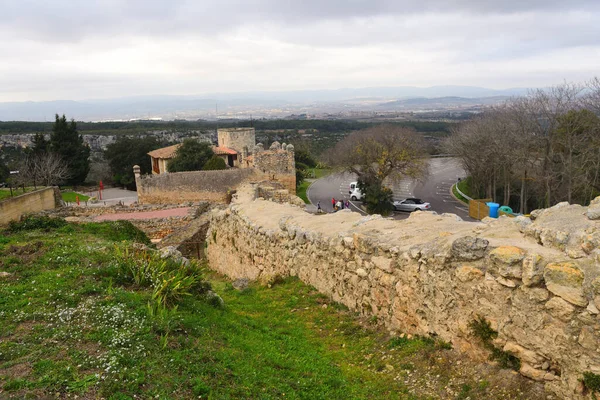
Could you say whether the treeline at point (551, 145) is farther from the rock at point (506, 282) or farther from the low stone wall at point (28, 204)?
the low stone wall at point (28, 204)

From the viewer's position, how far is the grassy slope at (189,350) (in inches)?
163

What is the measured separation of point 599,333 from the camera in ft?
11.9

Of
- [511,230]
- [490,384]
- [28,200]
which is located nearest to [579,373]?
[490,384]

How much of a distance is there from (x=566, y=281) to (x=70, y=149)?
5022 cm

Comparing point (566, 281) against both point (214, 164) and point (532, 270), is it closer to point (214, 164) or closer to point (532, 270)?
point (532, 270)

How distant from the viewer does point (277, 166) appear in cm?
2936

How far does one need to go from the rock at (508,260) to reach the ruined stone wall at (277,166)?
80.4 feet

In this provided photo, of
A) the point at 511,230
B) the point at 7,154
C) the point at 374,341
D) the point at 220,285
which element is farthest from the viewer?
the point at 7,154

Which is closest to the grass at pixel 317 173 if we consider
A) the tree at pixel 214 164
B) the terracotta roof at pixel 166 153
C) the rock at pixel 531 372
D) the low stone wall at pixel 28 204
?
the tree at pixel 214 164

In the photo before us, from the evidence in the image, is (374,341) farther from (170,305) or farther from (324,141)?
(324,141)

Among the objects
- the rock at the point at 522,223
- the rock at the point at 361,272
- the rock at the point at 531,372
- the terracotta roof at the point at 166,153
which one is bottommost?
the rock at the point at 531,372

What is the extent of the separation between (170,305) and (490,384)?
13.4 ft

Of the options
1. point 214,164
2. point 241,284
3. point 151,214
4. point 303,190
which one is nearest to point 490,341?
point 241,284

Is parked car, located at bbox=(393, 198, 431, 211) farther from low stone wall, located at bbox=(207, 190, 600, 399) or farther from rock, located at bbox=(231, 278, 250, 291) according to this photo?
low stone wall, located at bbox=(207, 190, 600, 399)
